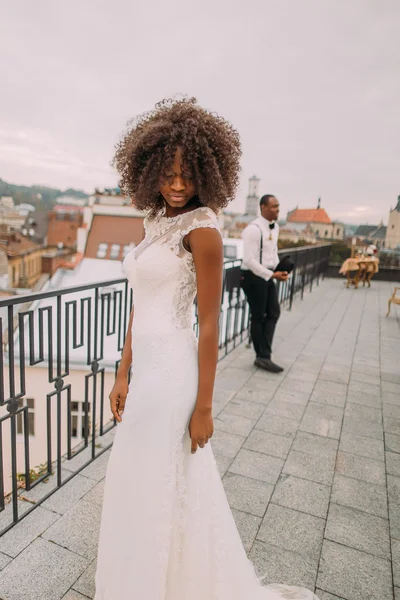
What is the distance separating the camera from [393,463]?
2568 mm

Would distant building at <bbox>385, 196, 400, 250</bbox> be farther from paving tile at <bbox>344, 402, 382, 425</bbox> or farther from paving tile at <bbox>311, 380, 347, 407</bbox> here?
paving tile at <bbox>344, 402, 382, 425</bbox>

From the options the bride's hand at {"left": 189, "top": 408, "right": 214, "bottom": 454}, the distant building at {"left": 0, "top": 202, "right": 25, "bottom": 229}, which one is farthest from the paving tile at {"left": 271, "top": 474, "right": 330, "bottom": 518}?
the distant building at {"left": 0, "top": 202, "right": 25, "bottom": 229}

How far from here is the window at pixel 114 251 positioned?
28.0m

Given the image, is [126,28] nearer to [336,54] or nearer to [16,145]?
[336,54]

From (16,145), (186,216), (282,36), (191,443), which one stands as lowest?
(191,443)

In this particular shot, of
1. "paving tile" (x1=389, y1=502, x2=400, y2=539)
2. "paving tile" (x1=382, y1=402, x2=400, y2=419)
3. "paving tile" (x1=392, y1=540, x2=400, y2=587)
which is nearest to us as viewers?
"paving tile" (x1=392, y1=540, x2=400, y2=587)

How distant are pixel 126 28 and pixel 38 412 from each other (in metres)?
9.33

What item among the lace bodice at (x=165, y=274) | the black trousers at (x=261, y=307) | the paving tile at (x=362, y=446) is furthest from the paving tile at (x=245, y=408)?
the lace bodice at (x=165, y=274)

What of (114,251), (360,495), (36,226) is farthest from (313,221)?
(360,495)

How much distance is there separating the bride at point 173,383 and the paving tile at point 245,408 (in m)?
1.92

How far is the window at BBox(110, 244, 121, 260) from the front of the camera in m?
28.0

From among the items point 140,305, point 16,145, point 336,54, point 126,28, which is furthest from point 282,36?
point 16,145

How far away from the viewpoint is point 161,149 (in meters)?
1.14

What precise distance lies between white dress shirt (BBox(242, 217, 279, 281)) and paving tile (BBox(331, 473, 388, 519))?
2.09 m
